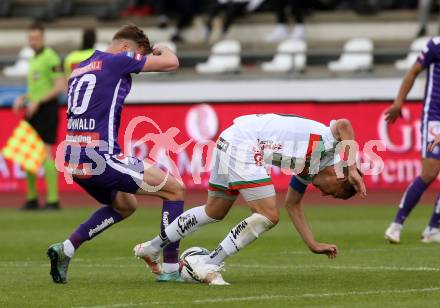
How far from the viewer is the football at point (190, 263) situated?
33.0 ft

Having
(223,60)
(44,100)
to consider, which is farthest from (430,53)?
(223,60)

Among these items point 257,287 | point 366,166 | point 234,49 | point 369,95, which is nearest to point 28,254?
point 257,287

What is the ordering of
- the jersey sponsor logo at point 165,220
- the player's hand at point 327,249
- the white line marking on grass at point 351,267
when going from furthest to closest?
the white line marking on grass at point 351,267 < the jersey sponsor logo at point 165,220 < the player's hand at point 327,249

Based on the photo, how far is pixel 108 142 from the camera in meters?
10.1

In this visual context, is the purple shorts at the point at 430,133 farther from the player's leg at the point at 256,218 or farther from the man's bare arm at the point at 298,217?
the player's leg at the point at 256,218

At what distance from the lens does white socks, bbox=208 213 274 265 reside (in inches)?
384

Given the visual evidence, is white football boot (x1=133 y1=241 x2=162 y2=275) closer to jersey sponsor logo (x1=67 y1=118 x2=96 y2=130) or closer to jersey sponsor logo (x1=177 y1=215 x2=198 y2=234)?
jersey sponsor logo (x1=177 y1=215 x2=198 y2=234)

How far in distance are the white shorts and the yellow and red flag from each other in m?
10.9

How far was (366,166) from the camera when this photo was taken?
741 inches

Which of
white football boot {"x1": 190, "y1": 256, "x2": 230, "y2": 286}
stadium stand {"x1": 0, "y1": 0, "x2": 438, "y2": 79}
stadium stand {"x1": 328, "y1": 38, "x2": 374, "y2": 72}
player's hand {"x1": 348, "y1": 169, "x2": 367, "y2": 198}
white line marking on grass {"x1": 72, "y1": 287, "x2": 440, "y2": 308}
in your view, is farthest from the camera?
stadium stand {"x1": 0, "y1": 0, "x2": 438, "y2": 79}

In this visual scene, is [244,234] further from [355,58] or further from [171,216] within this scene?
[355,58]

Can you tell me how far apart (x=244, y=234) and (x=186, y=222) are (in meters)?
0.56

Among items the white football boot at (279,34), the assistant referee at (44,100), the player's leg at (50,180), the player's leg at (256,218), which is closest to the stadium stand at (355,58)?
the white football boot at (279,34)

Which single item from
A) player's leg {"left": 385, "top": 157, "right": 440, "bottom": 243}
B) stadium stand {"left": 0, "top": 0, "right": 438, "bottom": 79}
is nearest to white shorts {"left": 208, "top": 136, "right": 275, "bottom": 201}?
player's leg {"left": 385, "top": 157, "right": 440, "bottom": 243}
